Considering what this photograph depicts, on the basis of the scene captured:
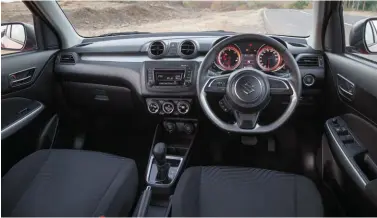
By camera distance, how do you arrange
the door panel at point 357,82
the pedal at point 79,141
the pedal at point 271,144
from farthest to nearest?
the pedal at point 79,141 < the pedal at point 271,144 < the door panel at point 357,82

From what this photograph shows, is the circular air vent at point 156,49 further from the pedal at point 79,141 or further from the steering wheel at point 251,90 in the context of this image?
the pedal at point 79,141

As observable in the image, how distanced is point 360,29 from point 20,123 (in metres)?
2.17

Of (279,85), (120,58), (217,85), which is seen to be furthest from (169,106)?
(279,85)

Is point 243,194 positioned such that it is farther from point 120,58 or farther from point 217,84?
point 120,58

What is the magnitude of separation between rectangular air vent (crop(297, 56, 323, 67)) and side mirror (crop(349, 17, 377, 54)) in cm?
29

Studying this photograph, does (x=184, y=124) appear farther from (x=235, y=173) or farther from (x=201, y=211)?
(x=201, y=211)

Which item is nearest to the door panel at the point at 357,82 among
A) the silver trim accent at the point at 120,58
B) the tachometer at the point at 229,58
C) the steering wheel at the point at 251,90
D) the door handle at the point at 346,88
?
Answer: the door handle at the point at 346,88

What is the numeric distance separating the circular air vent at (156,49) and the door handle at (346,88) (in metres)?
1.14

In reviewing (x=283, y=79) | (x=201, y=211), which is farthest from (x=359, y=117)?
(x=201, y=211)

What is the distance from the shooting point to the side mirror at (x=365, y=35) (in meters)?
2.31

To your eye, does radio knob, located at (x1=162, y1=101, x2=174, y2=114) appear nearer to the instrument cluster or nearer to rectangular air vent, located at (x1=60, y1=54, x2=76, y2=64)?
the instrument cluster

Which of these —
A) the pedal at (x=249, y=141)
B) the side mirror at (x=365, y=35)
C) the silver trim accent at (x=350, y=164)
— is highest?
the side mirror at (x=365, y=35)

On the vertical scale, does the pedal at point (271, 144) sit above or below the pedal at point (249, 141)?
below

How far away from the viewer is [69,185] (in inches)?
81.0
